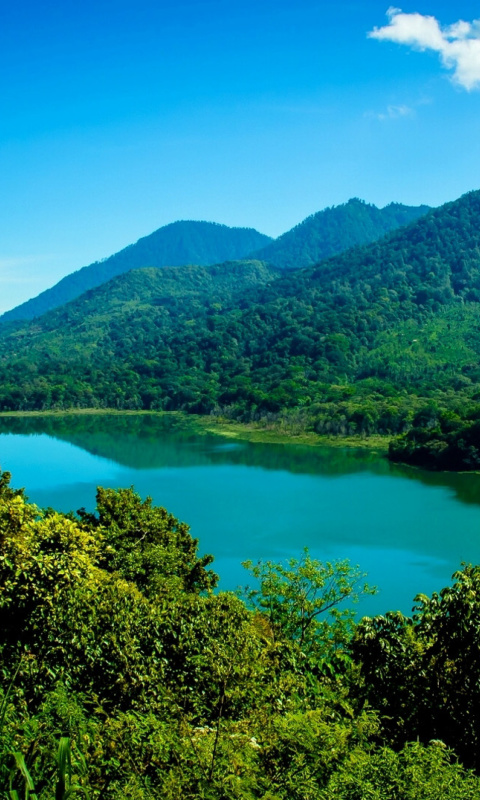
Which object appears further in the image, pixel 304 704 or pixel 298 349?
pixel 298 349

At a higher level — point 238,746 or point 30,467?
point 238,746

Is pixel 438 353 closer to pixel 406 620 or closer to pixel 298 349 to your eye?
pixel 298 349

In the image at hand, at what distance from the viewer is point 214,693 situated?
6.94 m

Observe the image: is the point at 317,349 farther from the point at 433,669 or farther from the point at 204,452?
the point at 433,669

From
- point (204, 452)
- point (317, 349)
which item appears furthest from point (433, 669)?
point (317, 349)

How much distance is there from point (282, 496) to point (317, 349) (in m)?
58.3

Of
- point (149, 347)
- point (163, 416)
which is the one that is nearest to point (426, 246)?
point (149, 347)

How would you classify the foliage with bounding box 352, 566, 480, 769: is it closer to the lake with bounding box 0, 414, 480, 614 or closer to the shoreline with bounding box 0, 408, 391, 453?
the lake with bounding box 0, 414, 480, 614

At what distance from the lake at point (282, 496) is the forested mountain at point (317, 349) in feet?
28.5

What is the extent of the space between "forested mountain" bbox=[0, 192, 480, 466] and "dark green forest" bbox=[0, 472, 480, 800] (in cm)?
3929

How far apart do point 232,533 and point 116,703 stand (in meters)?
21.8

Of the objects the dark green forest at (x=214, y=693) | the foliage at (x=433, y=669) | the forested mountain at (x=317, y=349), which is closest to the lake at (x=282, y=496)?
the forested mountain at (x=317, y=349)

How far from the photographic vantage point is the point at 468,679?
279 inches

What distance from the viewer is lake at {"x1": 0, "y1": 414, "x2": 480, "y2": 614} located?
981 inches
